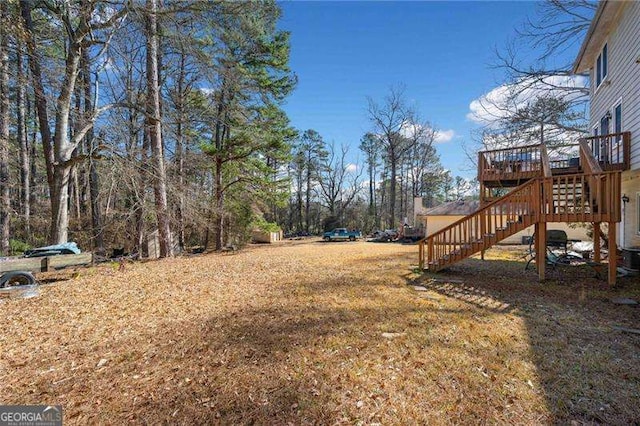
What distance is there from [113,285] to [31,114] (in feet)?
44.5

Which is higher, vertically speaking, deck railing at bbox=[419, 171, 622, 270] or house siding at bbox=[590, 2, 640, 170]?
house siding at bbox=[590, 2, 640, 170]

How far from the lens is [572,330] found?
4062 mm

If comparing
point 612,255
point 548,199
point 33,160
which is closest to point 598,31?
point 548,199

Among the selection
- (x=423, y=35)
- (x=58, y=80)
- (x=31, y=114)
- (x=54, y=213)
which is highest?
(x=423, y=35)

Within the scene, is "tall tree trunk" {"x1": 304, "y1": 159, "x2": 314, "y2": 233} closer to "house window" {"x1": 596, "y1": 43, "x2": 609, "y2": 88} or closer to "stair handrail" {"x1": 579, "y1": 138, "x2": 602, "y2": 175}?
"house window" {"x1": 596, "y1": 43, "x2": 609, "y2": 88}

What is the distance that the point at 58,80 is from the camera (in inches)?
284

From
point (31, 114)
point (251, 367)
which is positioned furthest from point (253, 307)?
point (31, 114)

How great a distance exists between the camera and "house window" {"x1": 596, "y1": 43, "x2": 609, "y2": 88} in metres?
9.34

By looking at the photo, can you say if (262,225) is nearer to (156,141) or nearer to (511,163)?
(156,141)

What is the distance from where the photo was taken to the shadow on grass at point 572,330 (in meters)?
2.53

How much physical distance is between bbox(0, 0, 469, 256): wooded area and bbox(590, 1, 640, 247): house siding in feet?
31.9

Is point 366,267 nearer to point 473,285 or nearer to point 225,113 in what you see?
point 473,285

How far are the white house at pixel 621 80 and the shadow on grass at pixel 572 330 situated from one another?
8.52 feet

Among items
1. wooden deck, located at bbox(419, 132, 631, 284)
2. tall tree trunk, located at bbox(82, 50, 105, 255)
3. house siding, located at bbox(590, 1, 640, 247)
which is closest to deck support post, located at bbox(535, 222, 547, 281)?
wooden deck, located at bbox(419, 132, 631, 284)
